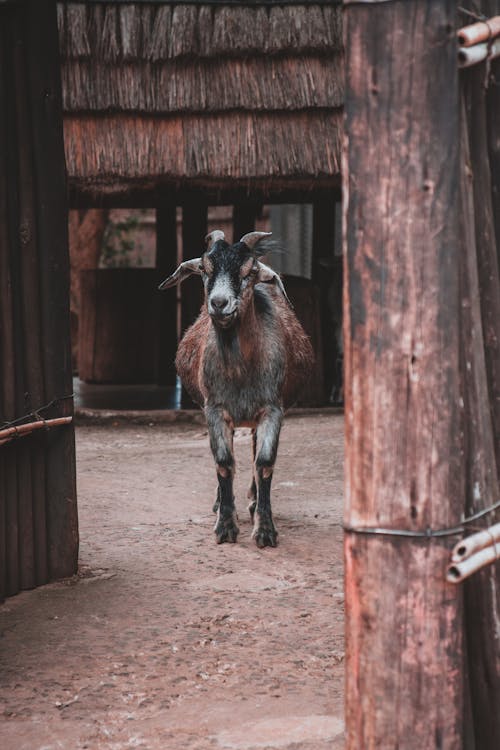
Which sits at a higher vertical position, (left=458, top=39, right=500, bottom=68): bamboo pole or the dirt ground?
(left=458, top=39, right=500, bottom=68): bamboo pole

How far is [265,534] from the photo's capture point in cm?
567

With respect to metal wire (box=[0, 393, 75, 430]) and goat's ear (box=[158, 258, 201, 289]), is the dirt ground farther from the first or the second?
goat's ear (box=[158, 258, 201, 289])

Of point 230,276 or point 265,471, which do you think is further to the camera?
point 265,471

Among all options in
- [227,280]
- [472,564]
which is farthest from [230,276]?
[472,564]

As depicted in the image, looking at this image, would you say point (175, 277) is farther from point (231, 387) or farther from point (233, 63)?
point (233, 63)

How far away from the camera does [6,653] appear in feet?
13.1

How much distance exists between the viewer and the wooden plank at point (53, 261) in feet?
15.4

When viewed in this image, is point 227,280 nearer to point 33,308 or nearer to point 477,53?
point 33,308

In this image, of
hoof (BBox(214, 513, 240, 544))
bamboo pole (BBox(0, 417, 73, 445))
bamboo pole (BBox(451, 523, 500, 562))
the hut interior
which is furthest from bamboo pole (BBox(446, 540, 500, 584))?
the hut interior

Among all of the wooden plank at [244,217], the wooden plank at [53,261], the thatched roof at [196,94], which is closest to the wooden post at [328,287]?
the wooden plank at [244,217]

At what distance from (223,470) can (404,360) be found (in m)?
3.59

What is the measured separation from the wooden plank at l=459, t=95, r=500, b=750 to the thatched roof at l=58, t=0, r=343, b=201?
681 centimetres

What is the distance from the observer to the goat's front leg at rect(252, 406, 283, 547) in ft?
18.6

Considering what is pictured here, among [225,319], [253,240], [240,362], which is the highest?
[253,240]
